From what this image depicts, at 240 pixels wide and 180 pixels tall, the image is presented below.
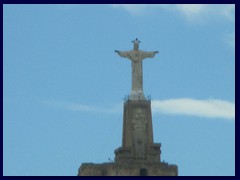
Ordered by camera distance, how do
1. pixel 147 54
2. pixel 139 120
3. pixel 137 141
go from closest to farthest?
1. pixel 137 141
2. pixel 139 120
3. pixel 147 54

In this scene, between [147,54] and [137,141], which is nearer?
[137,141]

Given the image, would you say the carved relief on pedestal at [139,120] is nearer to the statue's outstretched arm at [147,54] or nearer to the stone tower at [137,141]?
the stone tower at [137,141]

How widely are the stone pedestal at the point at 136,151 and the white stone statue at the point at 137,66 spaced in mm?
1326

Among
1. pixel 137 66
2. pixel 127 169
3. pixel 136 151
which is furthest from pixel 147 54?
pixel 127 169

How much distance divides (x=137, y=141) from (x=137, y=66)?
9312 millimetres

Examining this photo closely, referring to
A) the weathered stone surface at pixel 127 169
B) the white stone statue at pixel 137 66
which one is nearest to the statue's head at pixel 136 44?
the white stone statue at pixel 137 66

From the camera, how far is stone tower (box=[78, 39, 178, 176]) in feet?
A: 385

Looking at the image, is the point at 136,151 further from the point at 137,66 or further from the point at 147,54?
the point at 147,54

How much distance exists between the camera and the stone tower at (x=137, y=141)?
4619 inches

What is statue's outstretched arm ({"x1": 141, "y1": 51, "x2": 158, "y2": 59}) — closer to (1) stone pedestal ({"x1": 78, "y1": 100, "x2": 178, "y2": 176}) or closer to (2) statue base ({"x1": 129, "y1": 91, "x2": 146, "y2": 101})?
(2) statue base ({"x1": 129, "y1": 91, "x2": 146, "y2": 101})

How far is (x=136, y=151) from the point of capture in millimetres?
121250
